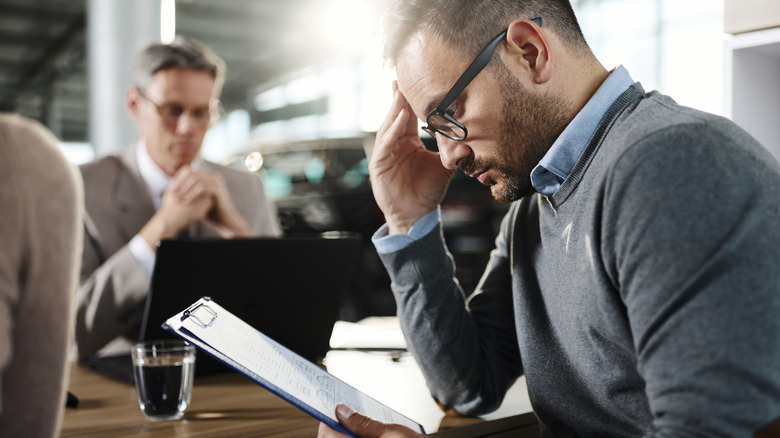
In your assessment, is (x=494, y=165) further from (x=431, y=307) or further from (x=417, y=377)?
(x=417, y=377)

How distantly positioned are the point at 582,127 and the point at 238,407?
780 millimetres

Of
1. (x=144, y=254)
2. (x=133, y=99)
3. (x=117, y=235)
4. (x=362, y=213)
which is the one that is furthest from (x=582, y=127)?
(x=362, y=213)

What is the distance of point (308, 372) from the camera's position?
104 cm

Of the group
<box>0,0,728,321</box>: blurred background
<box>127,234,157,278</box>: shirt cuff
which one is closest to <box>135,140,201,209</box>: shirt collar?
<box>127,234,157,278</box>: shirt cuff

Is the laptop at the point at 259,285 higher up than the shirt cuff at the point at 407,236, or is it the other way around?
the shirt cuff at the point at 407,236

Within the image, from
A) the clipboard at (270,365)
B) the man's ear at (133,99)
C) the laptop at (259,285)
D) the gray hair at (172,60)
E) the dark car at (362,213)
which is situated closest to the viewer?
the clipboard at (270,365)

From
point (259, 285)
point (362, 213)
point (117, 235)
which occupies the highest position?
point (259, 285)

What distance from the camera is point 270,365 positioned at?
3.10 feet

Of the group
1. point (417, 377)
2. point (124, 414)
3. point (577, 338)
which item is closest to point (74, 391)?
point (124, 414)

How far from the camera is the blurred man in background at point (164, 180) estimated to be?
1966mm

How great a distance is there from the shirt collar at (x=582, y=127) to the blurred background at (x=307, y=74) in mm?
140

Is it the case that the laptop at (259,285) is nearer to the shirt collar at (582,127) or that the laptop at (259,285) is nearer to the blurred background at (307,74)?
the blurred background at (307,74)

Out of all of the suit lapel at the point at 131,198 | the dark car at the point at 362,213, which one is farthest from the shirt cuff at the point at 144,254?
the dark car at the point at 362,213

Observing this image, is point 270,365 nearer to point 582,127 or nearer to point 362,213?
point 582,127
